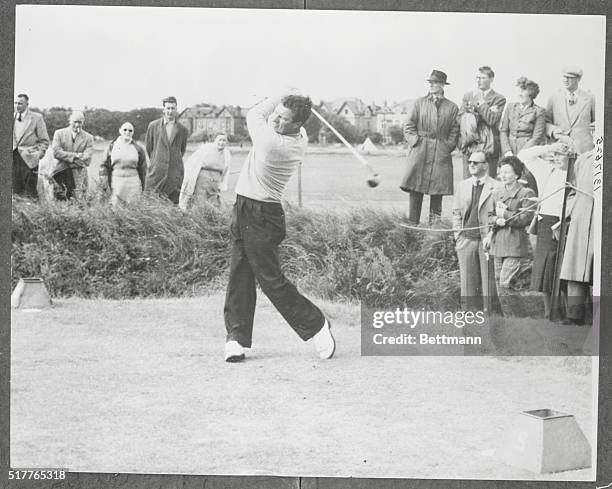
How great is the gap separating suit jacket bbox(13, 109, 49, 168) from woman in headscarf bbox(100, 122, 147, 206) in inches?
17.1

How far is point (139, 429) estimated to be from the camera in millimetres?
6348

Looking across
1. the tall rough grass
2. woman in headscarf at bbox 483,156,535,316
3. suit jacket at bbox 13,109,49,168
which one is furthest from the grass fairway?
suit jacket at bbox 13,109,49,168

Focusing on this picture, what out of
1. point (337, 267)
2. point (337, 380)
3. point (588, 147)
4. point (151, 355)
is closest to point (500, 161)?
point (588, 147)

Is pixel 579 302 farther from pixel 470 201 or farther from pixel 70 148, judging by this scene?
pixel 70 148

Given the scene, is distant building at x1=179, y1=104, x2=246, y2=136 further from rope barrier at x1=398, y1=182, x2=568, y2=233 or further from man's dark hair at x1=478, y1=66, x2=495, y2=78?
man's dark hair at x1=478, y1=66, x2=495, y2=78

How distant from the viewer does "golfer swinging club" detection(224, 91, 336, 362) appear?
21.0ft

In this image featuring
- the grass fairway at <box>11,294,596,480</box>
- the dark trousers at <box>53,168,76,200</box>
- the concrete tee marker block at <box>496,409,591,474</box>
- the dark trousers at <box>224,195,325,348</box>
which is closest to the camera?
the concrete tee marker block at <box>496,409,591,474</box>

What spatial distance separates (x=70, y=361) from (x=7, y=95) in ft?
6.28

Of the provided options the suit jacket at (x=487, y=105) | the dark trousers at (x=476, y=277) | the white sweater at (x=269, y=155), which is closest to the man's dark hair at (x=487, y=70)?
the suit jacket at (x=487, y=105)

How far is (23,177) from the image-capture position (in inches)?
256

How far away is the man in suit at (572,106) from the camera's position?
20.9ft

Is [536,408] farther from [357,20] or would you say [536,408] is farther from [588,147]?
[357,20]

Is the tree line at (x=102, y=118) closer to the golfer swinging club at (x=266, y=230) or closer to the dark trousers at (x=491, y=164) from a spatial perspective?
the golfer swinging club at (x=266, y=230)

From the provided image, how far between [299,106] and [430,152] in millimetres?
969
